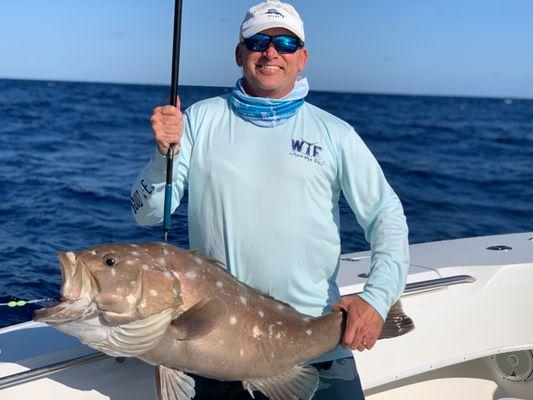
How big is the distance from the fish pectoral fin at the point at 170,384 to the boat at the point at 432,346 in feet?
1.77

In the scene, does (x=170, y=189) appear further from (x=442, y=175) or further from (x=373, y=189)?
(x=442, y=175)

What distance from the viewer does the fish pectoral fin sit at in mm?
2596

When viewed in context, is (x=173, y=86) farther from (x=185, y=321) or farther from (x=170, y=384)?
(x=170, y=384)

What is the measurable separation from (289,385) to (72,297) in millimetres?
907

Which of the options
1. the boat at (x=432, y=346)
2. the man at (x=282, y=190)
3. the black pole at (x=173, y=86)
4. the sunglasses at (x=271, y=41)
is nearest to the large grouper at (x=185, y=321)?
the man at (x=282, y=190)

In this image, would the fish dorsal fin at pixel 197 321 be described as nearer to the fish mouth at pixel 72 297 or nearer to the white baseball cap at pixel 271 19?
the fish mouth at pixel 72 297

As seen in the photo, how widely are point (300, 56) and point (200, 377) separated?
4.38 ft

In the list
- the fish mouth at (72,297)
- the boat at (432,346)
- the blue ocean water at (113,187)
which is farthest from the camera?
the blue ocean water at (113,187)

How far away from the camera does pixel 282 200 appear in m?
2.84

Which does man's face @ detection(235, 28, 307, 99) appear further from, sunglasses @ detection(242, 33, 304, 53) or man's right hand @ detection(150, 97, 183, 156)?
man's right hand @ detection(150, 97, 183, 156)

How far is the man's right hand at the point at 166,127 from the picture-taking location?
266 centimetres

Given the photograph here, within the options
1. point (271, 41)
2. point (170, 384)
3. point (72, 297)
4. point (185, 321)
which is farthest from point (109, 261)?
point (271, 41)

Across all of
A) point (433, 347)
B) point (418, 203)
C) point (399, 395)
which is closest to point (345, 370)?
point (433, 347)

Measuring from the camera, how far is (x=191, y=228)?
297 centimetres
